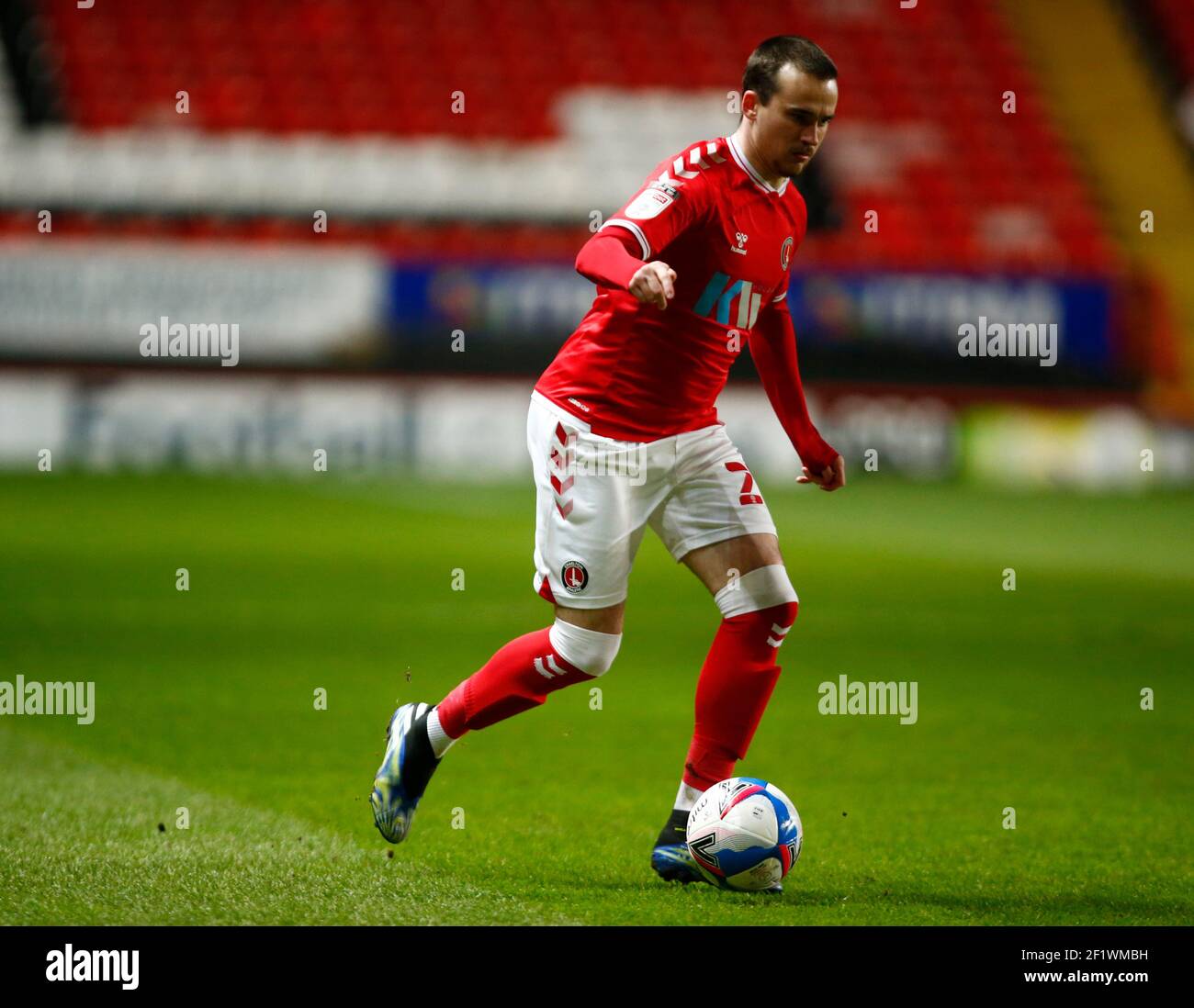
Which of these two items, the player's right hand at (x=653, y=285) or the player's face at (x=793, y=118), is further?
the player's face at (x=793, y=118)

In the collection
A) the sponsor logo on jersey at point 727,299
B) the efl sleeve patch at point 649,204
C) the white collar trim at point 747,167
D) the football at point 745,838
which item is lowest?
the football at point 745,838

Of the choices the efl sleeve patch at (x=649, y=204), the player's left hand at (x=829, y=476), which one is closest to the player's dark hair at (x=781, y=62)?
the efl sleeve patch at (x=649, y=204)

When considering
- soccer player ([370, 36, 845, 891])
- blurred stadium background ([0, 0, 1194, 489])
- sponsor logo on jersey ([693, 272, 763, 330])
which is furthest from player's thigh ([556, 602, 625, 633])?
blurred stadium background ([0, 0, 1194, 489])

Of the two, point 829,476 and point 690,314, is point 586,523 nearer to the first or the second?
point 690,314

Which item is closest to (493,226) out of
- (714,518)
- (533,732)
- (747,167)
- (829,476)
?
(533,732)

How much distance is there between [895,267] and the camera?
57.4ft

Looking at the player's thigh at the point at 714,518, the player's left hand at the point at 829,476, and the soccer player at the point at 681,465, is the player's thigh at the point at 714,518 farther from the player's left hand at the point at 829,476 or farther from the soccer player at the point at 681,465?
the player's left hand at the point at 829,476

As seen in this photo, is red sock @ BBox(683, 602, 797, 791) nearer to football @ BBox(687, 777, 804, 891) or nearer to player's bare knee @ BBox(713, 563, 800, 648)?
player's bare knee @ BBox(713, 563, 800, 648)

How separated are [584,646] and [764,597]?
1.72 feet

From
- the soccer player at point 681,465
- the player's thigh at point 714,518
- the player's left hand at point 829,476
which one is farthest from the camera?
the player's left hand at point 829,476

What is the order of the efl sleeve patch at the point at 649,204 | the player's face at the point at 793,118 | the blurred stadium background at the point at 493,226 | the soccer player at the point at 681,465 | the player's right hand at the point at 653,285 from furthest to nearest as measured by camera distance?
the blurred stadium background at the point at 493,226 → the soccer player at the point at 681,465 → the player's face at the point at 793,118 → the efl sleeve patch at the point at 649,204 → the player's right hand at the point at 653,285

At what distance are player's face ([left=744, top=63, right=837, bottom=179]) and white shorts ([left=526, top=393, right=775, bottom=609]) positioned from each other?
80 centimetres

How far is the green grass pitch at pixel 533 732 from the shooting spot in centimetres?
439

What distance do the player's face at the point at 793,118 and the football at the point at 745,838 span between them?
1.74 meters
